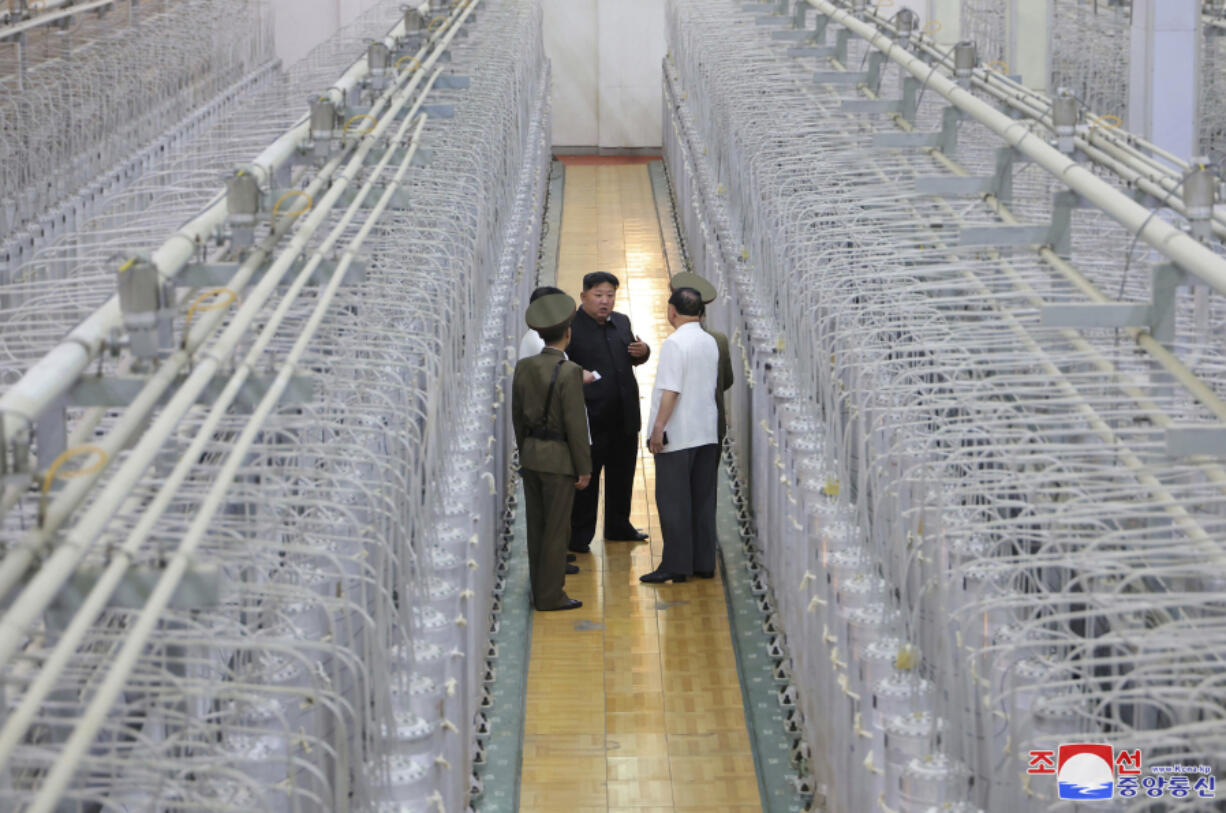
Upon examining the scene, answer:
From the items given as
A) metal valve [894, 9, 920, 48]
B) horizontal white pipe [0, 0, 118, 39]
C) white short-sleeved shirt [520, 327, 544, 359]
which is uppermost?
horizontal white pipe [0, 0, 118, 39]

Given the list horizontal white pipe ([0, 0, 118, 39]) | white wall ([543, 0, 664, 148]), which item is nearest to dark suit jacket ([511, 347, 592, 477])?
horizontal white pipe ([0, 0, 118, 39])

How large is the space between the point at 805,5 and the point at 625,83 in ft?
26.8

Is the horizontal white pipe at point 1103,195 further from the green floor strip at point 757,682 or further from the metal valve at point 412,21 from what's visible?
the metal valve at point 412,21

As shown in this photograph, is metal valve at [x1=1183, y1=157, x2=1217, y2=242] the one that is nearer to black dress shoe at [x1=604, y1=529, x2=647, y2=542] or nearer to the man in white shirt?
the man in white shirt

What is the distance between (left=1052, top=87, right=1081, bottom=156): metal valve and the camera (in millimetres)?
5758

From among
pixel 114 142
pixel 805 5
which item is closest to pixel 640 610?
pixel 805 5

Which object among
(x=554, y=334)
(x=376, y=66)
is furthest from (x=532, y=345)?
(x=376, y=66)

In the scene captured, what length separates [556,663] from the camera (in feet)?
22.3

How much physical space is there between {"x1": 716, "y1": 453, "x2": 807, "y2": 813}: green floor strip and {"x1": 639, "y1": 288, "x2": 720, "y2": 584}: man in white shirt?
0.96 feet

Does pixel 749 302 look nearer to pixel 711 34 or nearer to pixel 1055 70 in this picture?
pixel 711 34

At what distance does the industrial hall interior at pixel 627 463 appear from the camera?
317cm

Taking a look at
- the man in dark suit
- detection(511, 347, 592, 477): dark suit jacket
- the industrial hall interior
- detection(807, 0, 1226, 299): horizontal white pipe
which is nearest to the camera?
the industrial hall interior

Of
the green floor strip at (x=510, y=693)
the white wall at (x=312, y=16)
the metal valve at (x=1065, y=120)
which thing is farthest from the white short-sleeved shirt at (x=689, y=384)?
the white wall at (x=312, y=16)

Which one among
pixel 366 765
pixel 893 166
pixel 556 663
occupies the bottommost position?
pixel 556 663
